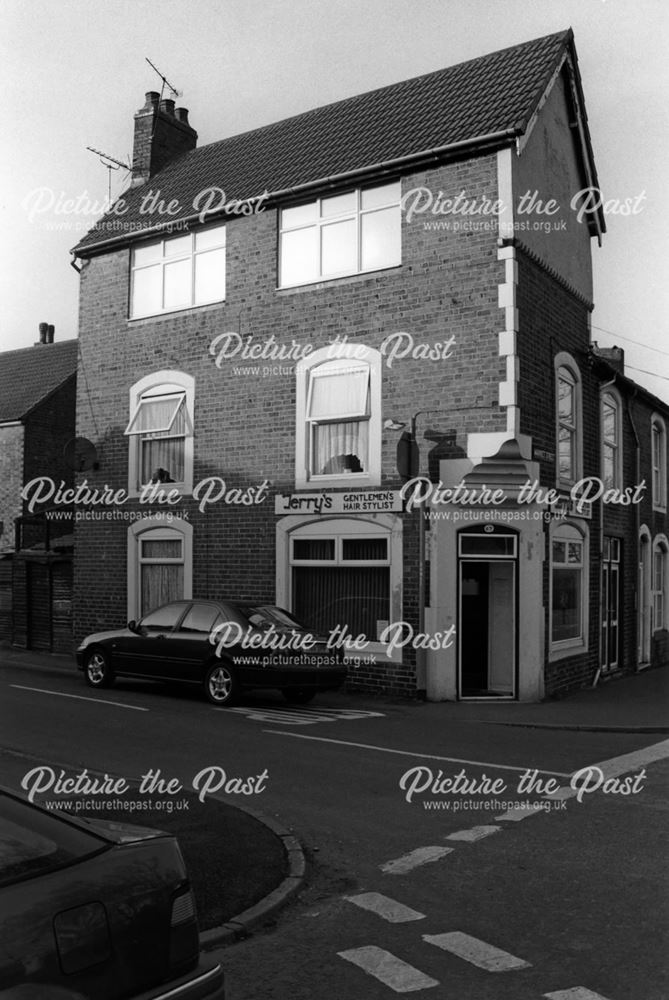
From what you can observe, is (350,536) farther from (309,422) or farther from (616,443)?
(616,443)

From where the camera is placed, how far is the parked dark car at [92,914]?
2992 millimetres

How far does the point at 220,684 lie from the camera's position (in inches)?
567

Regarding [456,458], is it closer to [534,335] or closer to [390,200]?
[534,335]

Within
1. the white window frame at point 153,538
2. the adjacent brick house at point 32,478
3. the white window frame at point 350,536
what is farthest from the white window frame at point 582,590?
the adjacent brick house at point 32,478

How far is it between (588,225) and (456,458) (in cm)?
717

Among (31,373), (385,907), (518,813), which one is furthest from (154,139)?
(385,907)

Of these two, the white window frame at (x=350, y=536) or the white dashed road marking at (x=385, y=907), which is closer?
the white dashed road marking at (x=385, y=907)

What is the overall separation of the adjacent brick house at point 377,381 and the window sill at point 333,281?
0.04 metres

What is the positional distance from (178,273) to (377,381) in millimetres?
5451

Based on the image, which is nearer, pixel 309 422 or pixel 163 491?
pixel 309 422

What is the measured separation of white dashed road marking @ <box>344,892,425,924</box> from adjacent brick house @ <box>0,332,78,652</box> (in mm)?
16682

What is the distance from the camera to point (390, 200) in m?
16.9

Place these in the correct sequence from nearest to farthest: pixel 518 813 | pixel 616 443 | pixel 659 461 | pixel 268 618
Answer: pixel 518 813
pixel 268 618
pixel 616 443
pixel 659 461

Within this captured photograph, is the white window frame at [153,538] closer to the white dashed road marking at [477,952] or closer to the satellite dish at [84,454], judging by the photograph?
the satellite dish at [84,454]
